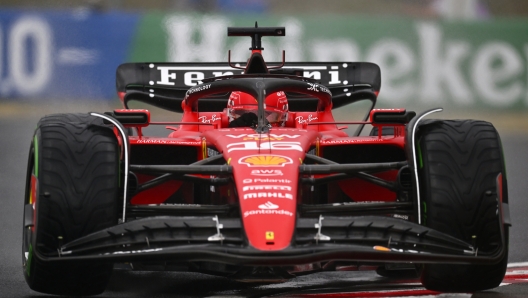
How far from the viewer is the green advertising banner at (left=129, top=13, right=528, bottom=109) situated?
1582 centimetres

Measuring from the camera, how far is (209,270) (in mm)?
5922

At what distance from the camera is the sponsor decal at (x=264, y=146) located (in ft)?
20.5

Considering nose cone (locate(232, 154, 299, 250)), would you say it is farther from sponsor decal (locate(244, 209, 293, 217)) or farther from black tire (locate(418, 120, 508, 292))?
black tire (locate(418, 120, 508, 292))

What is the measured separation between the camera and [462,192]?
19.3ft

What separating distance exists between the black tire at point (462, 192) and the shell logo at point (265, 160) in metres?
0.76

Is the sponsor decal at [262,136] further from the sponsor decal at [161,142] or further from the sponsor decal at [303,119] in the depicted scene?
the sponsor decal at [303,119]

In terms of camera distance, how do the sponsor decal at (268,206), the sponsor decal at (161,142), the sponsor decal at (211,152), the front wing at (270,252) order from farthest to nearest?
the sponsor decal at (211,152) < the sponsor decal at (161,142) < the sponsor decal at (268,206) < the front wing at (270,252)

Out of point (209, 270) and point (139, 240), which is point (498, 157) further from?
point (139, 240)

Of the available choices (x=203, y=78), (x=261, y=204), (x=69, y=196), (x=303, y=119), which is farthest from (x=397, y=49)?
(x=69, y=196)

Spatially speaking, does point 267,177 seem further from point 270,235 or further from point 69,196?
point 69,196

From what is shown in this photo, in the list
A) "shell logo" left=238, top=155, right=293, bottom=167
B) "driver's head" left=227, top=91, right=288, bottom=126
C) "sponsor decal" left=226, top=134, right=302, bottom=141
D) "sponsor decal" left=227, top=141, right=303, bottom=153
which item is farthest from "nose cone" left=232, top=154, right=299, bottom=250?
"driver's head" left=227, top=91, right=288, bottom=126

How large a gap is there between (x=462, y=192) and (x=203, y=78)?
4230mm

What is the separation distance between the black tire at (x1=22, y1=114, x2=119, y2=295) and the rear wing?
3.39m

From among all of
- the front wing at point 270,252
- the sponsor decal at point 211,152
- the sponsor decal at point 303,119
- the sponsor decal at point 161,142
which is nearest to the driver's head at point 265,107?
the sponsor decal at point 303,119
